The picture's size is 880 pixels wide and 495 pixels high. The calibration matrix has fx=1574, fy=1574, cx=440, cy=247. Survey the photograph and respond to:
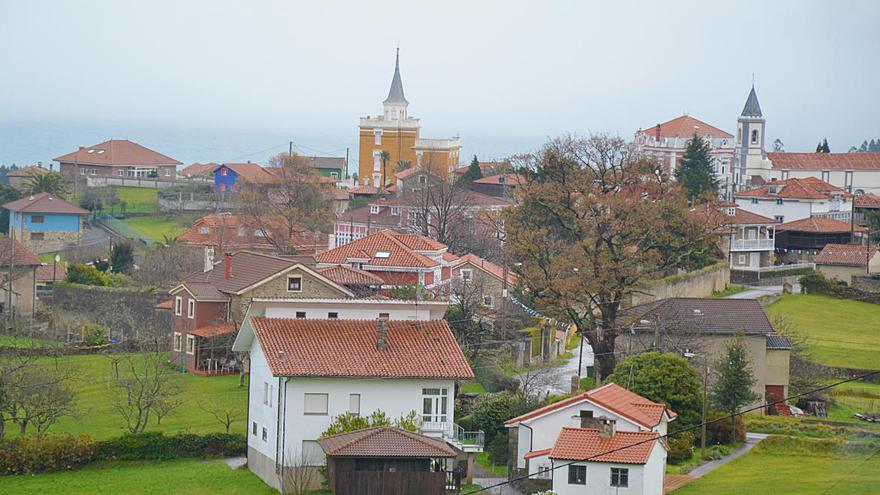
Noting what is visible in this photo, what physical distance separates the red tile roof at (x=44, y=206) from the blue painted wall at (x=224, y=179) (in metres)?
20.2

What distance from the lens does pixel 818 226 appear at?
7812 centimetres

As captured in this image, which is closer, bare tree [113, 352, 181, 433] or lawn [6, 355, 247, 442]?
bare tree [113, 352, 181, 433]

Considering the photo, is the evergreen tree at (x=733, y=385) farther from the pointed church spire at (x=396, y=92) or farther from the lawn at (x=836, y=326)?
the pointed church spire at (x=396, y=92)

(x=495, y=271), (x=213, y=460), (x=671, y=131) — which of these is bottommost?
(x=213, y=460)

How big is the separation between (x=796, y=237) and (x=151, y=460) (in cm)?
4997

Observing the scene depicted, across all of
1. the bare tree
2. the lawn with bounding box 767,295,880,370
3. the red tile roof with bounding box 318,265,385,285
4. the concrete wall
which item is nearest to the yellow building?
the concrete wall

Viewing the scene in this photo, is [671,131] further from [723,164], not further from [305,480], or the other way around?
[305,480]

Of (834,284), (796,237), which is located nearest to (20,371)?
(834,284)

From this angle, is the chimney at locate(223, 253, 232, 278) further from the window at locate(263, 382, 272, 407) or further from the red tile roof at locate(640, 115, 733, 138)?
the red tile roof at locate(640, 115, 733, 138)

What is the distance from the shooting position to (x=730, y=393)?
3838 cm

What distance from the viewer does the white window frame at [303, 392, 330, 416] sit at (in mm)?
32750

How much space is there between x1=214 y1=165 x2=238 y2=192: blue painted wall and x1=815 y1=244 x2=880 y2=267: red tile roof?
41561mm

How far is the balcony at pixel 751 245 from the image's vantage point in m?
69.9

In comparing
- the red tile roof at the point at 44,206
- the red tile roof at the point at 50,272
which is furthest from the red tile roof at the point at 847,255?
the red tile roof at the point at 44,206
